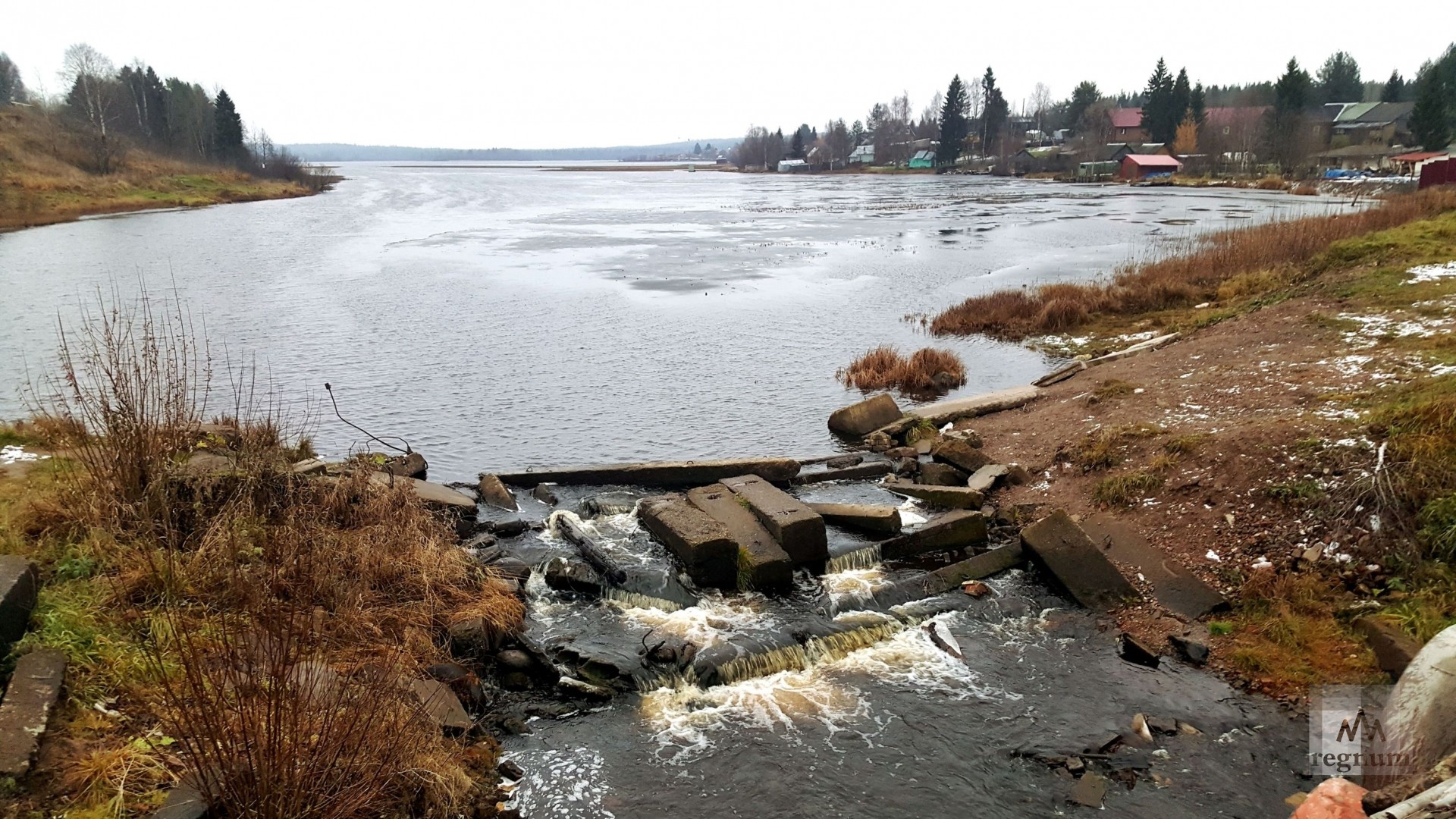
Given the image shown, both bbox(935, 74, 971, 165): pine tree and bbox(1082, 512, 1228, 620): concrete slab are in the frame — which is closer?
bbox(1082, 512, 1228, 620): concrete slab

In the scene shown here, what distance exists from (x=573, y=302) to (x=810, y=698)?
23355 mm

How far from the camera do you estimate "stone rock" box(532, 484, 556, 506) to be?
503 inches

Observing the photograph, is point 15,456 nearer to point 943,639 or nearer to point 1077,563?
point 943,639

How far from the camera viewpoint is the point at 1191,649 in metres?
8.12

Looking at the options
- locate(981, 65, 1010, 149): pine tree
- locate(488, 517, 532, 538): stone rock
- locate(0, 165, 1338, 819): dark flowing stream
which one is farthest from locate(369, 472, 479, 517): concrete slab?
locate(981, 65, 1010, 149): pine tree

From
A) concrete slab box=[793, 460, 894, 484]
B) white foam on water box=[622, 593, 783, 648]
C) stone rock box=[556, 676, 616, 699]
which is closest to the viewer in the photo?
stone rock box=[556, 676, 616, 699]

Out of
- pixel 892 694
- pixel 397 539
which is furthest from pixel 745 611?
pixel 397 539

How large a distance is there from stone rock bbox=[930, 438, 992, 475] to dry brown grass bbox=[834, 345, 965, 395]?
5.61 metres

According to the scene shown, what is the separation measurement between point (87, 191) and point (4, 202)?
10.3 meters

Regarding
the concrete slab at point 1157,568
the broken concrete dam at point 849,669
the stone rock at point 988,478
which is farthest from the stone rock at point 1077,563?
the stone rock at point 988,478

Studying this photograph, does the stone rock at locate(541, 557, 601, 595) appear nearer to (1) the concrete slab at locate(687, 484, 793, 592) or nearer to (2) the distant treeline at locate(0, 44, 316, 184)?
(1) the concrete slab at locate(687, 484, 793, 592)

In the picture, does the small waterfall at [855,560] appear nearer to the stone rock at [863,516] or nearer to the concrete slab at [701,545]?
the stone rock at [863,516]

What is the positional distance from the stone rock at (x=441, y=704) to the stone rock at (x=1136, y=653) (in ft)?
20.2

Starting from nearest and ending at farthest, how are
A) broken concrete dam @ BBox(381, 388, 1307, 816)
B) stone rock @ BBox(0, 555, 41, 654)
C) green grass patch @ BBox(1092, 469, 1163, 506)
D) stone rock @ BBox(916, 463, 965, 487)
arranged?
stone rock @ BBox(0, 555, 41, 654) → broken concrete dam @ BBox(381, 388, 1307, 816) → green grass patch @ BBox(1092, 469, 1163, 506) → stone rock @ BBox(916, 463, 965, 487)
